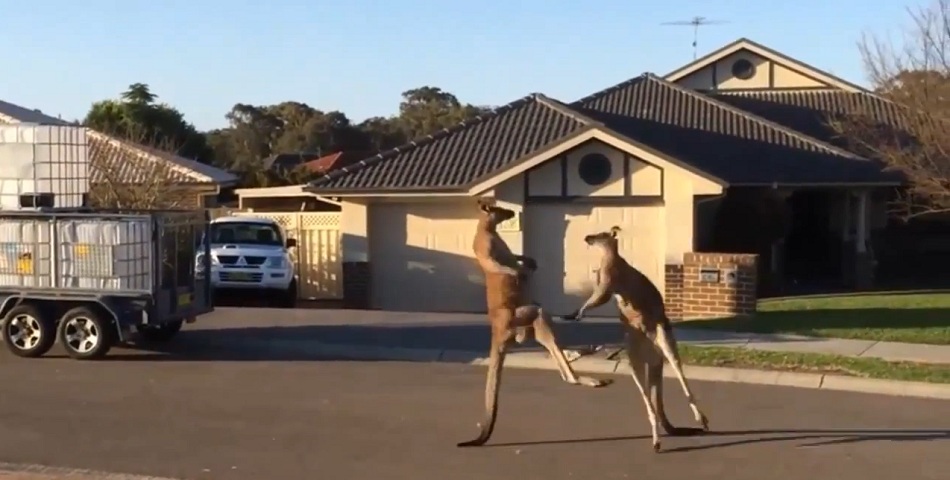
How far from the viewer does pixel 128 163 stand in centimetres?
2864

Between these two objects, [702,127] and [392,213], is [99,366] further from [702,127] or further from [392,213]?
[702,127]

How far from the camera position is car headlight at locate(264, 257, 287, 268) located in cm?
2495

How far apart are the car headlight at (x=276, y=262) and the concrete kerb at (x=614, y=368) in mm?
7908

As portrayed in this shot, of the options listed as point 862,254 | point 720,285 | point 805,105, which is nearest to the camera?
point 720,285

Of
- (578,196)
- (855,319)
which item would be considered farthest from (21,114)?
(855,319)

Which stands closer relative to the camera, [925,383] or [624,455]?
[624,455]

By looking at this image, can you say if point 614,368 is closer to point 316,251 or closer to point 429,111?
point 316,251

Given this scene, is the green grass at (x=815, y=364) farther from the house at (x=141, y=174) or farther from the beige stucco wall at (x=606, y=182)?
the house at (x=141, y=174)

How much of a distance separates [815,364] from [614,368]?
2168mm

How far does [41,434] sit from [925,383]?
27.6ft

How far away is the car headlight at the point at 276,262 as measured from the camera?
24953mm

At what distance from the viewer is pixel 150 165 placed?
28.4 metres

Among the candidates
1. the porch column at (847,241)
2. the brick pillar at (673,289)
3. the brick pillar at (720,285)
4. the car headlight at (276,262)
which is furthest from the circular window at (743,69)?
the brick pillar at (720,285)

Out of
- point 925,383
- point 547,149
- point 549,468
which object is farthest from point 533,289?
point 549,468
